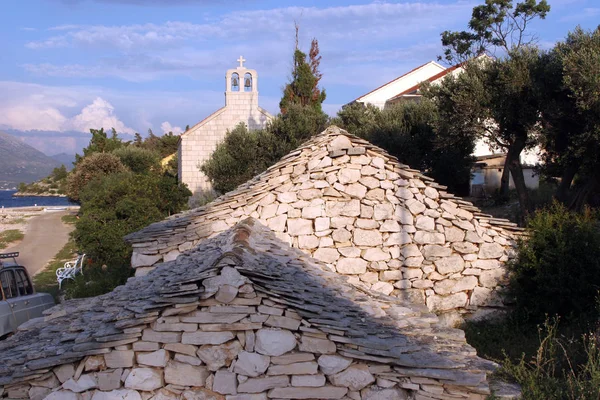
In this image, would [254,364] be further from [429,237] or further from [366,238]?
[429,237]

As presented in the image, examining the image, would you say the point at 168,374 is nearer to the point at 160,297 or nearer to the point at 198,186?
the point at 160,297

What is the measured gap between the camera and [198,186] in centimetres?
3005

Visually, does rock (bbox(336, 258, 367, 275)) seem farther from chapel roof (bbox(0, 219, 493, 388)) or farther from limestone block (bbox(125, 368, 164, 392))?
limestone block (bbox(125, 368, 164, 392))

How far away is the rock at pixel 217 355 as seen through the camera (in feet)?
18.4

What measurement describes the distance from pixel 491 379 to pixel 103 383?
4123 mm

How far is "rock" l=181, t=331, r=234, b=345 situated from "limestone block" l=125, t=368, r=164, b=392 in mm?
447

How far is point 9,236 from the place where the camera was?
32438 mm

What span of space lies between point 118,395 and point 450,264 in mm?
6832

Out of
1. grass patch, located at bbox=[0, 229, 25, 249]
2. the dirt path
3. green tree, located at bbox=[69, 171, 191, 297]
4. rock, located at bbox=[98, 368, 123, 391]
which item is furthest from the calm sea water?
rock, located at bbox=[98, 368, 123, 391]

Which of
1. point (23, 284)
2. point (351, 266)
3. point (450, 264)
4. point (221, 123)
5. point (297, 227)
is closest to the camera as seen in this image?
point (297, 227)

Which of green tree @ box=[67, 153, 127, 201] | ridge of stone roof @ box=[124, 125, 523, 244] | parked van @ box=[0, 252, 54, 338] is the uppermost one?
green tree @ box=[67, 153, 127, 201]

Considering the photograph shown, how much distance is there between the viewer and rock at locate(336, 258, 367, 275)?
1021 centimetres

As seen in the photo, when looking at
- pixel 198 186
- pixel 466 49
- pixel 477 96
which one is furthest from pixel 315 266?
pixel 466 49

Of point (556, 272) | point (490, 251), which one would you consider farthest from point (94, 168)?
point (556, 272)
